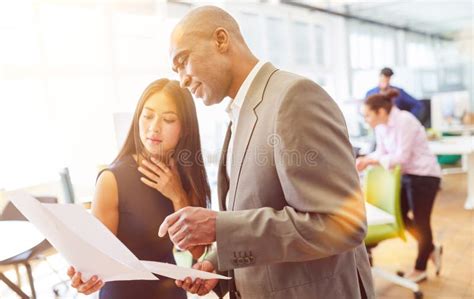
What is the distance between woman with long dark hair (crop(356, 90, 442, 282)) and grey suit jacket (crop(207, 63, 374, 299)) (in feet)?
7.04

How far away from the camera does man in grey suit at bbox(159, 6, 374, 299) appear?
2.72 feet

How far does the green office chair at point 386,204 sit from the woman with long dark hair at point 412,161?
0.11 meters

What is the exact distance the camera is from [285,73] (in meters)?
0.96

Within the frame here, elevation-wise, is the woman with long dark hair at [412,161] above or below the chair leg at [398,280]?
above

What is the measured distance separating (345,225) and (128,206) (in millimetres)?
838

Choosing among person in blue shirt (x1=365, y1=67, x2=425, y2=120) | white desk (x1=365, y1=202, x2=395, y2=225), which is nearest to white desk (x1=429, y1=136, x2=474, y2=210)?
person in blue shirt (x1=365, y1=67, x2=425, y2=120)

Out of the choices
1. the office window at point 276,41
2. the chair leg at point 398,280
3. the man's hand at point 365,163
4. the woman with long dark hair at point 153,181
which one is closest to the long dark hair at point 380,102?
the man's hand at point 365,163

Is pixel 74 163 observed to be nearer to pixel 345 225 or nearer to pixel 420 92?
pixel 345 225

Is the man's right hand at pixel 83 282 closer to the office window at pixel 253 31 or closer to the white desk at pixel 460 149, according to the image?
the white desk at pixel 460 149

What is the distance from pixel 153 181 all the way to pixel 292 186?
78 cm

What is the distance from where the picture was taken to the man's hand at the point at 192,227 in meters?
0.83

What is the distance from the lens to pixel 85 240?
0.91 meters

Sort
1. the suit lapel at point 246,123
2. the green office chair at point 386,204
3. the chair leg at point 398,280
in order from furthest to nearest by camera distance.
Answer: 1. the chair leg at point 398,280
2. the green office chair at point 386,204
3. the suit lapel at point 246,123

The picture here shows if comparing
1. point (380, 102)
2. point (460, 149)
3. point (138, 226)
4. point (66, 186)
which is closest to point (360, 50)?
point (460, 149)
